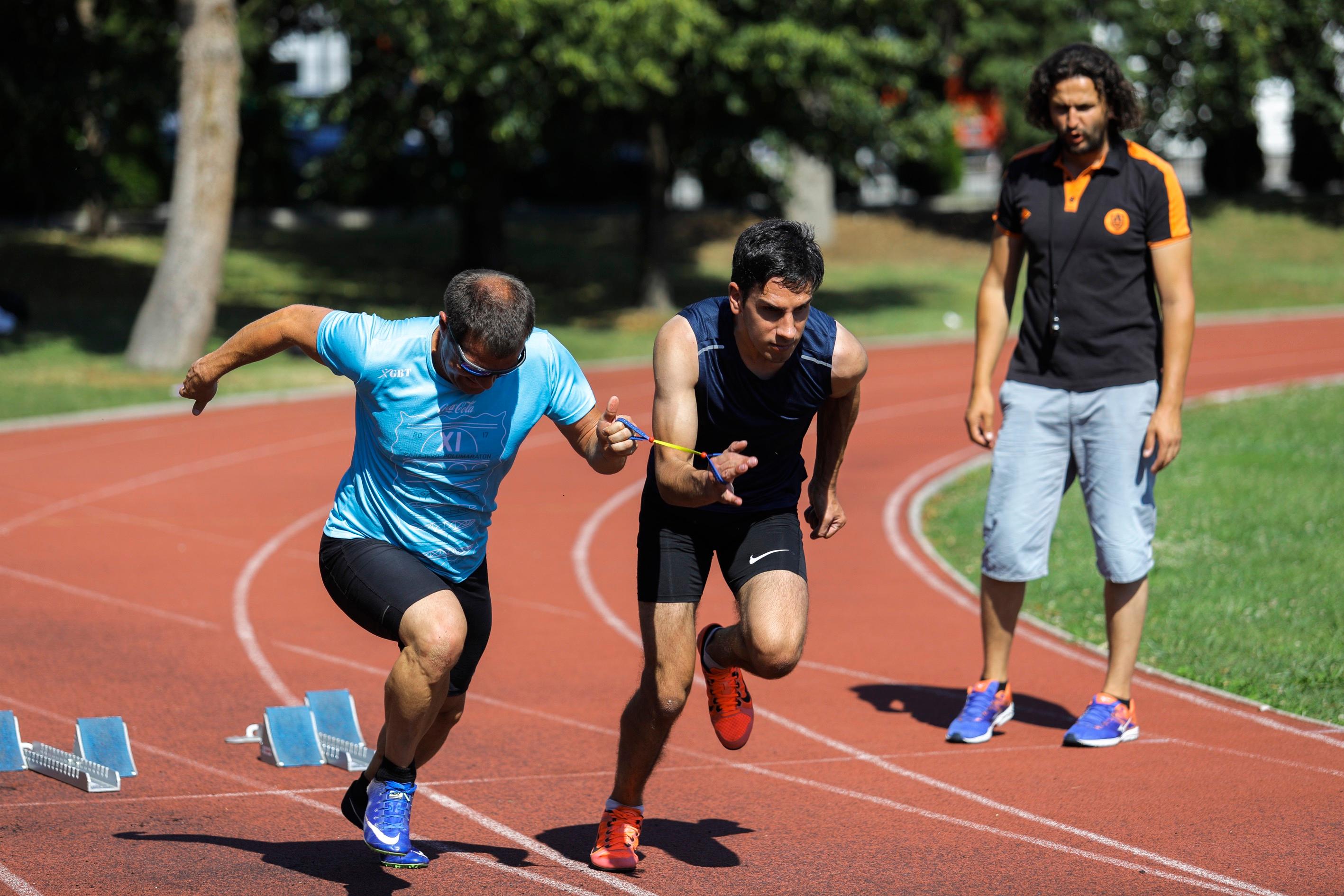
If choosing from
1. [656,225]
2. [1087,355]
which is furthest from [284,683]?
[656,225]

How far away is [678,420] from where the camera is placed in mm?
4316

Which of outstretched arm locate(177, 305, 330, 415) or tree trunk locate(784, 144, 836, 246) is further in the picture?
tree trunk locate(784, 144, 836, 246)

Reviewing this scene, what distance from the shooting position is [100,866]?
4.59 m

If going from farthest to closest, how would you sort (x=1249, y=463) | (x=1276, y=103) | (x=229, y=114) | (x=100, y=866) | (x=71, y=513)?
(x=1276, y=103)
(x=229, y=114)
(x=1249, y=463)
(x=71, y=513)
(x=100, y=866)

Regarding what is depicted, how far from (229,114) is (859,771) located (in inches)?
641

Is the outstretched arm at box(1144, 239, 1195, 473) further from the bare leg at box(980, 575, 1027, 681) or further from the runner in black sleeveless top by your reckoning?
the runner in black sleeveless top

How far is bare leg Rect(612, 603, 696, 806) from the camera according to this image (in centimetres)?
451

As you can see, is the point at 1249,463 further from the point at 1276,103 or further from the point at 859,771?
the point at 1276,103

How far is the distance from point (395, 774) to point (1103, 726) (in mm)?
2961

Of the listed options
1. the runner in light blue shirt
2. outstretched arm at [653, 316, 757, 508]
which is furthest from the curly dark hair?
the runner in light blue shirt

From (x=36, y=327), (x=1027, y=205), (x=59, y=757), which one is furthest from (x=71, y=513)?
(x=36, y=327)

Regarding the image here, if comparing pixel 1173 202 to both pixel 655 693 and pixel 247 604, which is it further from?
pixel 247 604

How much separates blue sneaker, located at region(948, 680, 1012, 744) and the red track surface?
79 millimetres

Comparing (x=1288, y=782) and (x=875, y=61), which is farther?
(x=875, y=61)
